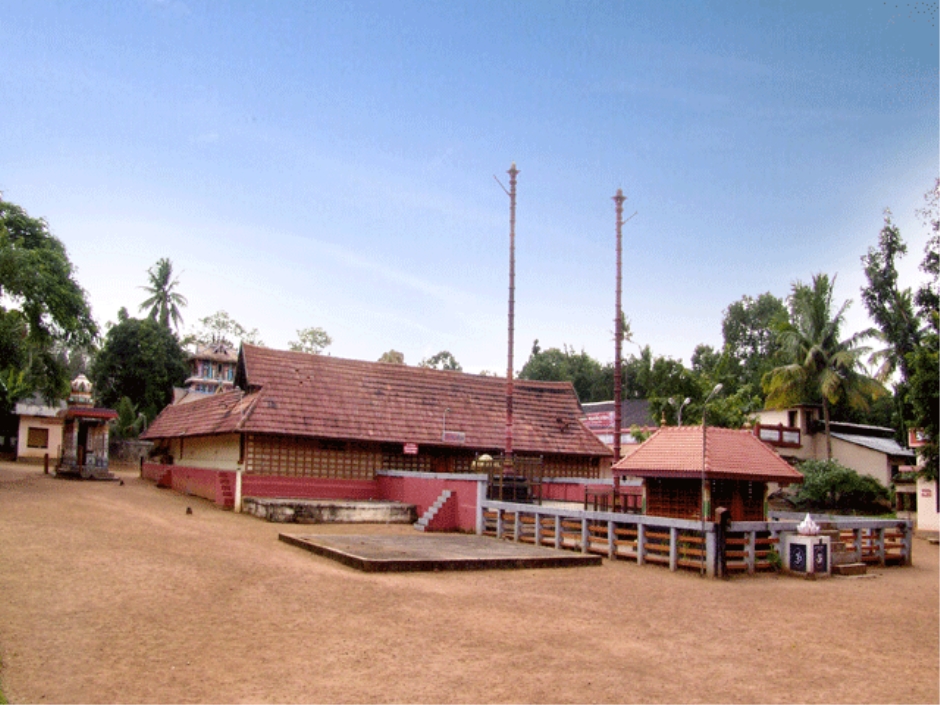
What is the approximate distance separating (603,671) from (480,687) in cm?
140

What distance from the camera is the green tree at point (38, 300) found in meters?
22.8

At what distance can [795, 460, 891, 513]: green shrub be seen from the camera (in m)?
33.0

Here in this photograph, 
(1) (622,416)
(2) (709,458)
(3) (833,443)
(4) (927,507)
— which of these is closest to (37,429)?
(1) (622,416)

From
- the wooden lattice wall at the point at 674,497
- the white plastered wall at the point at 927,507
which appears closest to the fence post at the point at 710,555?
the wooden lattice wall at the point at 674,497

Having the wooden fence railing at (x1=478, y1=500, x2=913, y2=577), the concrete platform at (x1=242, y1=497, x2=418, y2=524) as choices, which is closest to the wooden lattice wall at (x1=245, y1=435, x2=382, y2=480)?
the concrete platform at (x1=242, y1=497, x2=418, y2=524)

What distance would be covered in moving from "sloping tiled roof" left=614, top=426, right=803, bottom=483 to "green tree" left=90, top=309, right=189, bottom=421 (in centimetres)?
3571

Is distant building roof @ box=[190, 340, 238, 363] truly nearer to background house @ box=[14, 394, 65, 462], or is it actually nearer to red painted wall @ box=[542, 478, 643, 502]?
background house @ box=[14, 394, 65, 462]

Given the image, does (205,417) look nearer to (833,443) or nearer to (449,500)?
(449,500)

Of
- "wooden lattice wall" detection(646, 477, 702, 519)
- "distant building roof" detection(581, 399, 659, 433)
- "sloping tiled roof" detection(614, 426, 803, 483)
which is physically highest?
"distant building roof" detection(581, 399, 659, 433)

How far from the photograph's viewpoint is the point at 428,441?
1018 inches

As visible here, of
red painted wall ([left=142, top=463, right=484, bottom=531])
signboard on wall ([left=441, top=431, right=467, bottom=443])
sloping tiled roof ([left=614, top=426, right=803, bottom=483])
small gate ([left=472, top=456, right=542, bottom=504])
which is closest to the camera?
sloping tiled roof ([left=614, top=426, right=803, bottom=483])

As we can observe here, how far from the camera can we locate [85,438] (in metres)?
30.1

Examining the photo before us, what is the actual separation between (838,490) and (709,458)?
63.1ft

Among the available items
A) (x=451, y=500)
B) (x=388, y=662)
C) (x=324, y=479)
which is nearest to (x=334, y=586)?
(x=388, y=662)
